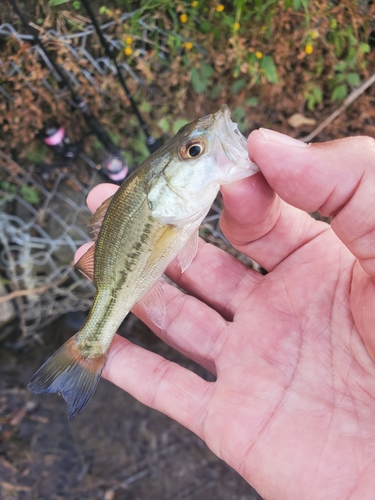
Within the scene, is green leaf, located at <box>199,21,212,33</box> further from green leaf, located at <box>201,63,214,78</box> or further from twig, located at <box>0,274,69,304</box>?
twig, located at <box>0,274,69,304</box>

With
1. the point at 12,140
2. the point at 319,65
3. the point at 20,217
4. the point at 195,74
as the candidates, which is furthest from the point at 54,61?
the point at 319,65

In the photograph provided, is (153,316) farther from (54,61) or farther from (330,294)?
(54,61)

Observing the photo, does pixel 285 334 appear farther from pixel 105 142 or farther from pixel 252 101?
pixel 252 101

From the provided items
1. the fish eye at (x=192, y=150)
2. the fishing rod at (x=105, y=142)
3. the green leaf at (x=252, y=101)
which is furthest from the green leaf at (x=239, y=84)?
the fish eye at (x=192, y=150)

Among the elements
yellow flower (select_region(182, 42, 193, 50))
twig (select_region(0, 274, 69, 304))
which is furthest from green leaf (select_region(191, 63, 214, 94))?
twig (select_region(0, 274, 69, 304))

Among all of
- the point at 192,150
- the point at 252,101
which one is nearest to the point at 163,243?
the point at 192,150

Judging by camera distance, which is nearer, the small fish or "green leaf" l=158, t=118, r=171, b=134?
the small fish
